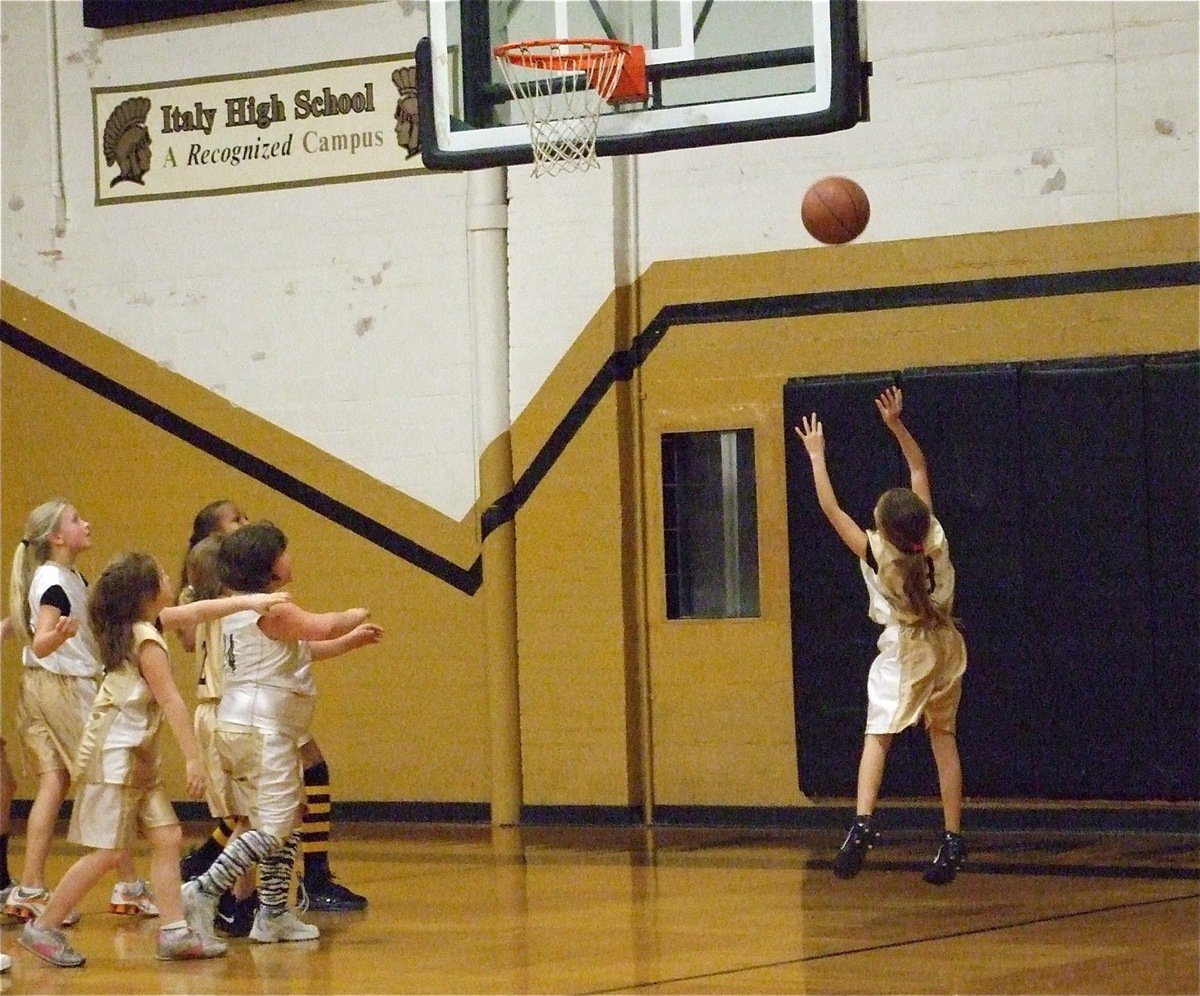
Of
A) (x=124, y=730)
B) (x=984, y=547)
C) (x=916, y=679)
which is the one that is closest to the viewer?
(x=124, y=730)

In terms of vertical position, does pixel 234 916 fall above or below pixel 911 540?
below

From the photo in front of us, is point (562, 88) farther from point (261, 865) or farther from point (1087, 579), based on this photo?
point (261, 865)

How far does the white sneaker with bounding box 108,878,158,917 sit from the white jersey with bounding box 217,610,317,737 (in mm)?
1151

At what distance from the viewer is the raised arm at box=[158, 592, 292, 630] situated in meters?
6.72

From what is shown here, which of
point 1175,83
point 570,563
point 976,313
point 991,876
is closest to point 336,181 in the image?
point 570,563

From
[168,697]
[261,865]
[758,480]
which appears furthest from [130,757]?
[758,480]

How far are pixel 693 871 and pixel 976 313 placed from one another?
296 cm

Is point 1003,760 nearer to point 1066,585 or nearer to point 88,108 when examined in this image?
point 1066,585

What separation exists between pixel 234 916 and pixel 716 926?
1.63m

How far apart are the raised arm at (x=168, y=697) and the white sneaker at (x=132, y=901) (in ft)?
4.35

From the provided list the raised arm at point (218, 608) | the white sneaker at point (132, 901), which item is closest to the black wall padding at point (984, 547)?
the white sneaker at point (132, 901)

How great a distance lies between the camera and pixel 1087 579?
9.47 metres

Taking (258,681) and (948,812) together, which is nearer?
(258,681)

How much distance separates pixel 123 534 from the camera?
11805 mm
